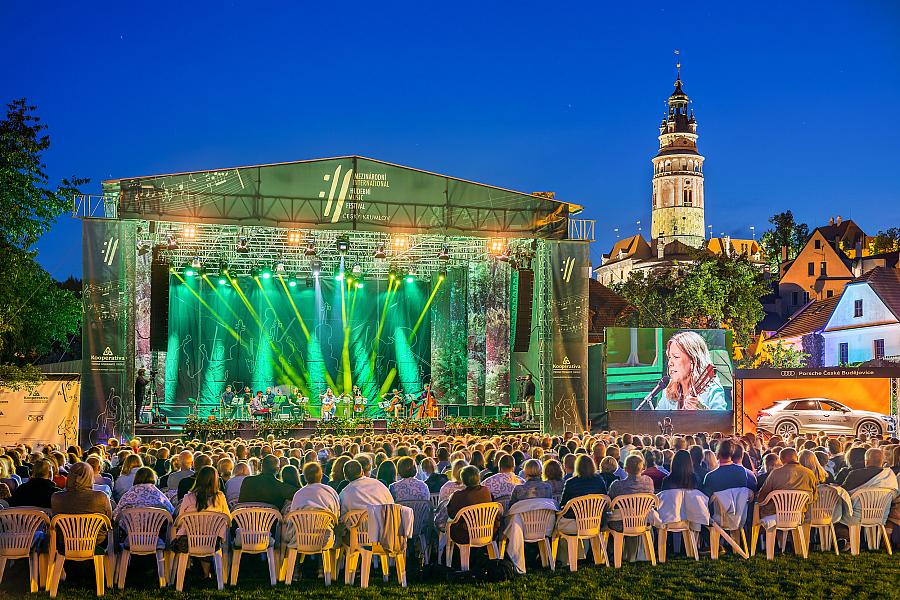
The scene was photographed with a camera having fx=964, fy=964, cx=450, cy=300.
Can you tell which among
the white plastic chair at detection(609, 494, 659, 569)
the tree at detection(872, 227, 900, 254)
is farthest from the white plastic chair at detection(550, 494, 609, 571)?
the tree at detection(872, 227, 900, 254)

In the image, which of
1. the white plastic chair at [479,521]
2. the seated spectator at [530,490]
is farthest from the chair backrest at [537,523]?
the white plastic chair at [479,521]

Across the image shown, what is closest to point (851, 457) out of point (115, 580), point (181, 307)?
point (115, 580)

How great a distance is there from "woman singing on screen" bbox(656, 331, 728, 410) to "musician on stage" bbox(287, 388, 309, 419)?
9.07 m

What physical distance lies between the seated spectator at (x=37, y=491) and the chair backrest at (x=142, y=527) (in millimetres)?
689

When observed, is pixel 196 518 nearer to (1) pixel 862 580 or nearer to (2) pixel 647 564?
(2) pixel 647 564

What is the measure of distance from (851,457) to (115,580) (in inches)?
281

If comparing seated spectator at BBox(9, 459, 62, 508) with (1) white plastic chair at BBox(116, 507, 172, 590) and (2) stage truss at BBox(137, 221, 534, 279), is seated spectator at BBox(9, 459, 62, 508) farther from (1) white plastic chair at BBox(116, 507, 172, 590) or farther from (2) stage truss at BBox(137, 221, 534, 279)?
(2) stage truss at BBox(137, 221, 534, 279)

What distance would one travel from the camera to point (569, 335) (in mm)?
22828

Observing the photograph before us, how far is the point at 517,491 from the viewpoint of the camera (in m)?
8.39

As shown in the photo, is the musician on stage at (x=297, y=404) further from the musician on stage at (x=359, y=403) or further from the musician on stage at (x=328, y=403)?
the musician on stage at (x=359, y=403)

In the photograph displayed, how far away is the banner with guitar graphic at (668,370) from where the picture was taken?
2325cm

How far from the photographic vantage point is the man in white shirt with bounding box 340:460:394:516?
8133 millimetres

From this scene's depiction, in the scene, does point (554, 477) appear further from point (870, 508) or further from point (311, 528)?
point (870, 508)

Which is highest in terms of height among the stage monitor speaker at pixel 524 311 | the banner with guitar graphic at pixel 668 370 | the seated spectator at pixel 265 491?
the stage monitor speaker at pixel 524 311
